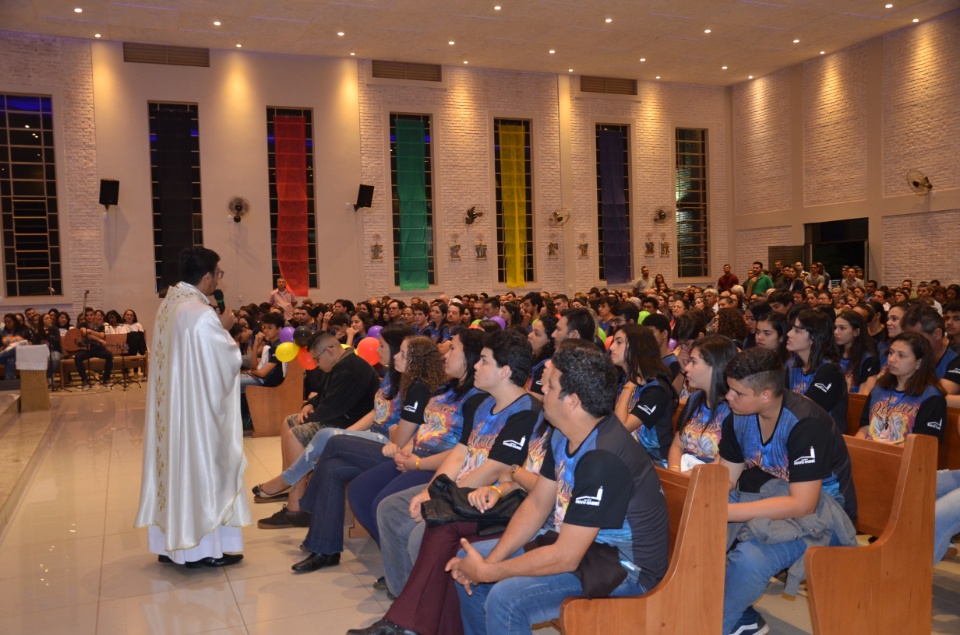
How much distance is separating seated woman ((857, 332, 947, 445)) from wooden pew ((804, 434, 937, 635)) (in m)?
0.77

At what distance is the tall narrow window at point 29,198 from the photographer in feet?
51.1

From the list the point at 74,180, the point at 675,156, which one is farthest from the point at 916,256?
the point at 74,180

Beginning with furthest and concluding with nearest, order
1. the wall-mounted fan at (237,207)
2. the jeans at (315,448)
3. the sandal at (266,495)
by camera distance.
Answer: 1. the wall-mounted fan at (237,207)
2. the sandal at (266,495)
3. the jeans at (315,448)

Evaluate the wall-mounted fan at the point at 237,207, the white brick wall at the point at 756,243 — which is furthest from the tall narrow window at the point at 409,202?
the white brick wall at the point at 756,243

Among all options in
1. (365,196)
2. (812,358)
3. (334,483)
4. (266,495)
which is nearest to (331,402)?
(334,483)

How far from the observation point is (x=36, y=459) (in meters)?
7.70

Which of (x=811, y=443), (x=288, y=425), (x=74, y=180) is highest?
(x=74, y=180)

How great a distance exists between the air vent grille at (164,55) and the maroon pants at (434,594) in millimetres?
15781

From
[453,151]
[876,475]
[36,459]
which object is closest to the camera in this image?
[876,475]

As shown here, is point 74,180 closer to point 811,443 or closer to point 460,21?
point 460,21

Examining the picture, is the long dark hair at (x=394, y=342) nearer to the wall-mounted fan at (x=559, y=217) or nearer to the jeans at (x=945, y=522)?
the jeans at (x=945, y=522)

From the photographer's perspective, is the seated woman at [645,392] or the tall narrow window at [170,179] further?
the tall narrow window at [170,179]

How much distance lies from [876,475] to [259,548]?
350 cm

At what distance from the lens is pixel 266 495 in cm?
605
